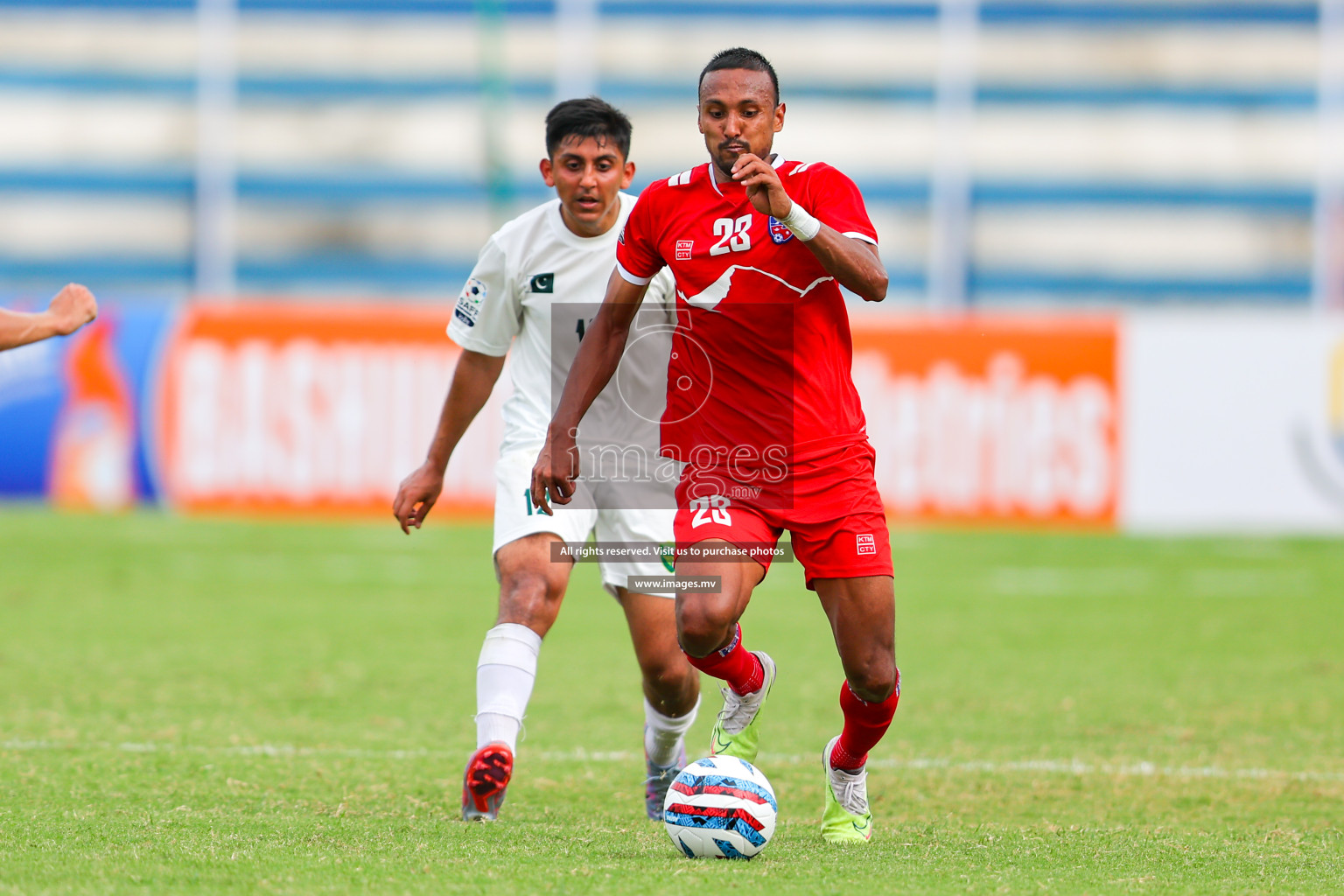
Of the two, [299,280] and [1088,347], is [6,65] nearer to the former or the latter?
[299,280]

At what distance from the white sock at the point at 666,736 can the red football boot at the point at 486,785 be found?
794 millimetres

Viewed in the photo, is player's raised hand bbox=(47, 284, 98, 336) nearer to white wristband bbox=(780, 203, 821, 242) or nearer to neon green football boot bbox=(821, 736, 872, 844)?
white wristband bbox=(780, 203, 821, 242)

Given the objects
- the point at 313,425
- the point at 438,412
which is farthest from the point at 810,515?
the point at 313,425

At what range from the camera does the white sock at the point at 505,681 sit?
5.87 m

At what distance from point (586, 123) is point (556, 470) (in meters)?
1.38

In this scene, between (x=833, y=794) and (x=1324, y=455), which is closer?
(x=833, y=794)

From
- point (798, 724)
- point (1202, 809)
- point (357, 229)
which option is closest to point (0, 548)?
point (798, 724)

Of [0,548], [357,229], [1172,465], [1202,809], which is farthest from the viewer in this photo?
[357,229]

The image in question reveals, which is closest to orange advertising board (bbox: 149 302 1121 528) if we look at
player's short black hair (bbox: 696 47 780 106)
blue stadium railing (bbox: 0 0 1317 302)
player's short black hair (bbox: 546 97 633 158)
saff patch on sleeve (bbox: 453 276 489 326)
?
saff patch on sleeve (bbox: 453 276 489 326)

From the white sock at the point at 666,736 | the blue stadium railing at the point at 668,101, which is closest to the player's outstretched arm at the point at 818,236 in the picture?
the white sock at the point at 666,736

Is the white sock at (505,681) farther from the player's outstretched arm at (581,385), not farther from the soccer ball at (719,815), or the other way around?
the soccer ball at (719,815)

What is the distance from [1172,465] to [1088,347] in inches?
53.9

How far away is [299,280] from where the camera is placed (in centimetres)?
5956

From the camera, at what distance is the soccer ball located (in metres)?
5.09
